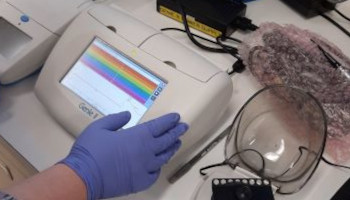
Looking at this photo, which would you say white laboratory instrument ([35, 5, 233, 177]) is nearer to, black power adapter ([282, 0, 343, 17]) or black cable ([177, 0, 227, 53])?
black cable ([177, 0, 227, 53])

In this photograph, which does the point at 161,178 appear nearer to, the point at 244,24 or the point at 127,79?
the point at 127,79

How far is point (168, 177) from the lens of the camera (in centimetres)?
68

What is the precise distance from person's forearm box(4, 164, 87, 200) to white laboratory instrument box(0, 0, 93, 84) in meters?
0.27

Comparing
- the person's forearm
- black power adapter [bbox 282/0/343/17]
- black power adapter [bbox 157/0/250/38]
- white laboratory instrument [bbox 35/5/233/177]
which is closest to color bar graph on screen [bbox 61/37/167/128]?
white laboratory instrument [bbox 35/5/233/177]

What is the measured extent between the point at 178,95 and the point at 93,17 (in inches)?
10.0

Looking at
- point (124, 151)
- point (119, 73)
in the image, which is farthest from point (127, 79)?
point (124, 151)

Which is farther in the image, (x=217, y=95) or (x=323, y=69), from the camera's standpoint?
(x=323, y=69)

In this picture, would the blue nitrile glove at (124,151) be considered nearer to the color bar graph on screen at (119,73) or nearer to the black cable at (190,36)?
the color bar graph on screen at (119,73)

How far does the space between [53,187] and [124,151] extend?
0.39 feet

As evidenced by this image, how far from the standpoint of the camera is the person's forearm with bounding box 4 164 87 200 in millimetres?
541

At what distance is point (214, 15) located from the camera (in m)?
0.89

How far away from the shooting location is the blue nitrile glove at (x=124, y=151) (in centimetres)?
61

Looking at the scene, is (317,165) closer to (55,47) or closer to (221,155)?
(221,155)

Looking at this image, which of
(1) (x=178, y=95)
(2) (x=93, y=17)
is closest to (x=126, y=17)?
(2) (x=93, y=17)
